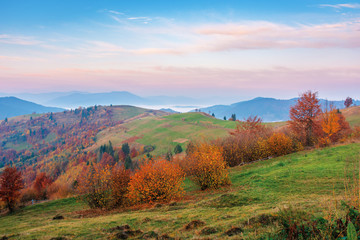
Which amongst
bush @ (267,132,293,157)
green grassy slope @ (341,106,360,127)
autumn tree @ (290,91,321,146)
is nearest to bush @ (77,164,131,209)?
bush @ (267,132,293,157)

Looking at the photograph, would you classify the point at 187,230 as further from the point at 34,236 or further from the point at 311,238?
the point at 34,236

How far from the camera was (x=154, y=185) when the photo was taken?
2120cm

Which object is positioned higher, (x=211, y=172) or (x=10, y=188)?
(x=211, y=172)

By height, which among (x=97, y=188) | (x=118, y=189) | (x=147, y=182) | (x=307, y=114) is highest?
(x=307, y=114)

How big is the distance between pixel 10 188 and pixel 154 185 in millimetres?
34697

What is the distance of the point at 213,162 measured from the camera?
2411 cm

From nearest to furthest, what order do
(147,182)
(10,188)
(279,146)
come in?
(147,182), (10,188), (279,146)

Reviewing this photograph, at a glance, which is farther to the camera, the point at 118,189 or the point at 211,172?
the point at 118,189

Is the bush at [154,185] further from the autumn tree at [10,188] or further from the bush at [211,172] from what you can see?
the autumn tree at [10,188]

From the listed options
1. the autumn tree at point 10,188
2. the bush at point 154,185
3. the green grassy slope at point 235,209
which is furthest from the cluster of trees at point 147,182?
the autumn tree at point 10,188

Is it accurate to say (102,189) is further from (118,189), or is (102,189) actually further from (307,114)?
(307,114)

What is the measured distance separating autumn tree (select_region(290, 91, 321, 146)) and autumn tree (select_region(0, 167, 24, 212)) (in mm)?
55733

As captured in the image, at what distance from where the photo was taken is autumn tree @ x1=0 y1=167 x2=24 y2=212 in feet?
127

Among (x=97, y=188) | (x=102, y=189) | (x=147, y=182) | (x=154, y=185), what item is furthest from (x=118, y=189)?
(x=154, y=185)
